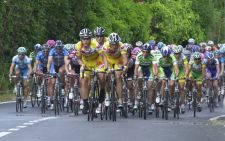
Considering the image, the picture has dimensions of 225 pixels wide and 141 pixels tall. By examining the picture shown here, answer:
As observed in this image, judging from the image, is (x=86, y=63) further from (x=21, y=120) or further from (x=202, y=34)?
(x=202, y=34)

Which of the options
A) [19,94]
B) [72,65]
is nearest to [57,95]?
[19,94]

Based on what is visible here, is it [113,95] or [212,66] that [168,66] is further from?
[212,66]

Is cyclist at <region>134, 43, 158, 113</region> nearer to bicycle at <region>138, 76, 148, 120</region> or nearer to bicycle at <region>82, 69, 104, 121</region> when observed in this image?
bicycle at <region>138, 76, 148, 120</region>

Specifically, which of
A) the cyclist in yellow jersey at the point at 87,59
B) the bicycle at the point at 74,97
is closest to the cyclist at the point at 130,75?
the bicycle at the point at 74,97

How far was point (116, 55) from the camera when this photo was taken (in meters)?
19.4

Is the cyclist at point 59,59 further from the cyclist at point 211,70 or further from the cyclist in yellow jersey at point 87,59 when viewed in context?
the cyclist at point 211,70

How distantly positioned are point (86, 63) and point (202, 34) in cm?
5253

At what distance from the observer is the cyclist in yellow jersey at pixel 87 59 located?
738 inches

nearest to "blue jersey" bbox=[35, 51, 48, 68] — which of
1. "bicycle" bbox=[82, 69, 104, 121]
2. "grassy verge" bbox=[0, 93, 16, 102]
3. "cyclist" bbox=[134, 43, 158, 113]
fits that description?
"cyclist" bbox=[134, 43, 158, 113]

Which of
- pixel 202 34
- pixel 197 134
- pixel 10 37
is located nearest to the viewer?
pixel 197 134

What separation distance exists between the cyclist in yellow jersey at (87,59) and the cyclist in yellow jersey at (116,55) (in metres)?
0.25

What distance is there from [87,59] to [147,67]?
3.42 metres

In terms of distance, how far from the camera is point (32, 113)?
73.6ft

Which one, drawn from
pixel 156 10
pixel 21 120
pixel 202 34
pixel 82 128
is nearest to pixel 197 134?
pixel 82 128
